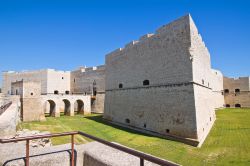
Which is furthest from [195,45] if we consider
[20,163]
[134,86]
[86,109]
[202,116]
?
[86,109]

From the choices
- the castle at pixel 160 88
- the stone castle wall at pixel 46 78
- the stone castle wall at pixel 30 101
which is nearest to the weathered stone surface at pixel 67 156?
the castle at pixel 160 88

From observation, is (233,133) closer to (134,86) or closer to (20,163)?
(134,86)

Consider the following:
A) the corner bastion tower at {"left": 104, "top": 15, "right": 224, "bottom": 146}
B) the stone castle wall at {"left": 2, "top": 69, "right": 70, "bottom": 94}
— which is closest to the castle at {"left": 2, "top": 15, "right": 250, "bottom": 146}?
the corner bastion tower at {"left": 104, "top": 15, "right": 224, "bottom": 146}

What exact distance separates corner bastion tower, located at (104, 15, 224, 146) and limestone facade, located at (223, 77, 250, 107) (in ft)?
68.8

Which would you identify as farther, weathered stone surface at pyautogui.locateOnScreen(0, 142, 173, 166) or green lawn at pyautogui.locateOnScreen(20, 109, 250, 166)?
green lawn at pyautogui.locateOnScreen(20, 109, 250, 166)

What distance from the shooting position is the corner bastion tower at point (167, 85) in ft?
42.1

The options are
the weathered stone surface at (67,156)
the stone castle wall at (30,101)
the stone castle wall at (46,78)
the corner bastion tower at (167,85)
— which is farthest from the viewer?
A: the stone castle wall at (46,78)

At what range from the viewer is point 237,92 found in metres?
33.2

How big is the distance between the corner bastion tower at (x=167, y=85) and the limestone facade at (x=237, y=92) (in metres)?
21.0

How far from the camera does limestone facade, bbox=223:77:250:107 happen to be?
32.3m

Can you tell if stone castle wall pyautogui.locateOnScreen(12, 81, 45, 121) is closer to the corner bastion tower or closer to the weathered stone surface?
the corner bastion tower

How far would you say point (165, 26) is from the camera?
48.4ft

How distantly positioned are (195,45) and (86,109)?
19.1 m

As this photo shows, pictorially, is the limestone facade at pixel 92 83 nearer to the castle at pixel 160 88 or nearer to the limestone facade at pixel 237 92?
the castle at pixel 160 88
